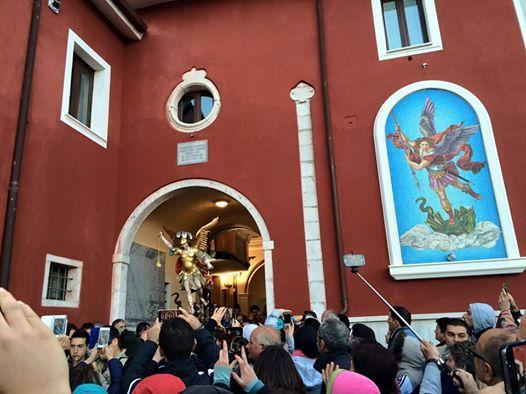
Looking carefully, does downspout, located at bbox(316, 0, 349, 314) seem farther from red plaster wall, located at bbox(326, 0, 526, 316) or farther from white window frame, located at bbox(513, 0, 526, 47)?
white window frame, located at bbox(513, 0, 526, 47)

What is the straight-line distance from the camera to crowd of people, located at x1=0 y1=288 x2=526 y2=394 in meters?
0.94

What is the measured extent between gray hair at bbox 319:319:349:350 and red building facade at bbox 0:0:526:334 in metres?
4.71

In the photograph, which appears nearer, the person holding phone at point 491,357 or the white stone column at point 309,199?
the person holding phone at point 491,357

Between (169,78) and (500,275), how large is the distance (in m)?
7.73

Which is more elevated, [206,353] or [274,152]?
[274,152]

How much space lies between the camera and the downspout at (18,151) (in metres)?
6.51

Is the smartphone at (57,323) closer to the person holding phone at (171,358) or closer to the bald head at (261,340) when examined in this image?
the person holding phone at (171,358)

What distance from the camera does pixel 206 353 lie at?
123 inches

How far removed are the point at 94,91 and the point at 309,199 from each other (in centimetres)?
521

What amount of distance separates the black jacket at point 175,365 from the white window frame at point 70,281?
5.06 m

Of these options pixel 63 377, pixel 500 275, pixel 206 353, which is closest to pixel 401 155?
pixel 500 275

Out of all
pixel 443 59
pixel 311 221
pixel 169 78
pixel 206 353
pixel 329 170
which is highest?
pixel 169 78

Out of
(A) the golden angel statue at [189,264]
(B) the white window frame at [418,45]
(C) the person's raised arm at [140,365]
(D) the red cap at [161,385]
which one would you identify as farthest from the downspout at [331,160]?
(D) the red cap at [161,385]

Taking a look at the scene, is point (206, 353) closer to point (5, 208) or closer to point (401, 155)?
point (5, 208)
